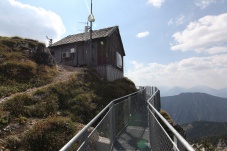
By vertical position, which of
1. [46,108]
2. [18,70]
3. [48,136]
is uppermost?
[18,70]

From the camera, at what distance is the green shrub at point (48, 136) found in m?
9.36

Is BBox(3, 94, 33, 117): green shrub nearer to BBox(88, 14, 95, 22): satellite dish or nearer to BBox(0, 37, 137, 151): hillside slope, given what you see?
BBox(0, 37, 137, 151): hillside slope

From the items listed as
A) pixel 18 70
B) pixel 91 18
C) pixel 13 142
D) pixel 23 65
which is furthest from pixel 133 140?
pixel 91 18

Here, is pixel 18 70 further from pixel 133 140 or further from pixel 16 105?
pixel 133 140

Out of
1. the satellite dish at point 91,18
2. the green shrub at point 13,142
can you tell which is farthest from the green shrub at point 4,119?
the satellite dish at point 91,18

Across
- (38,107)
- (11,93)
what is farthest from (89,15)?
(38,107)

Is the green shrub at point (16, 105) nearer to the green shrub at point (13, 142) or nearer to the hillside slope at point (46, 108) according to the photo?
the hillside slope at point (46, 108)

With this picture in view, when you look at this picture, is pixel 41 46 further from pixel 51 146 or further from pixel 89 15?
pixel 51 146

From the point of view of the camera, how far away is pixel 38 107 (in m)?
13.3

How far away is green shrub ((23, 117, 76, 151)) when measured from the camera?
368 inches

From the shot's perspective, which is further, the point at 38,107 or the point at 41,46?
the point at 41,46

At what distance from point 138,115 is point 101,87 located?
7344 mm

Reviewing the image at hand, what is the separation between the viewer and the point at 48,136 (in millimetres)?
9758

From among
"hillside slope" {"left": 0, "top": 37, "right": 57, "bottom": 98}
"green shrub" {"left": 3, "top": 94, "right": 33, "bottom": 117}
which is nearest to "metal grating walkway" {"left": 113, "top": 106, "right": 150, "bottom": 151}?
"green shrub" {"left": 3, "top": 94, "right": 33, "bottom": 117}
